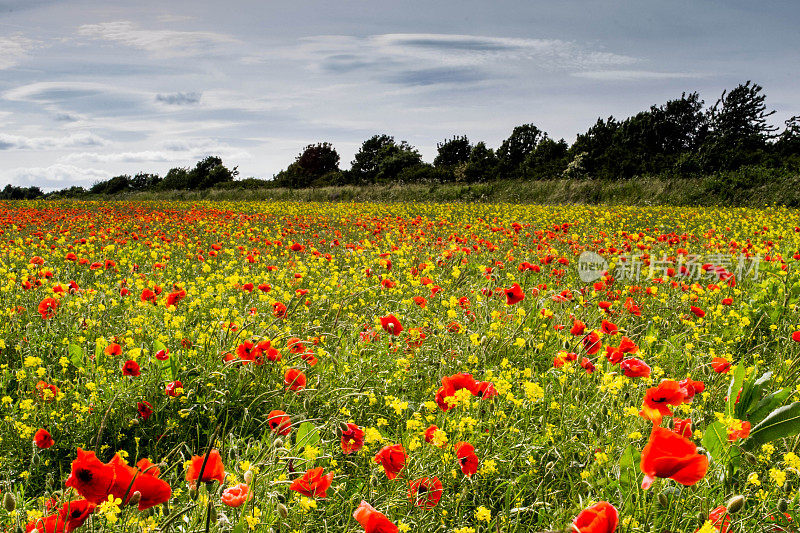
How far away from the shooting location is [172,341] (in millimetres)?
3037

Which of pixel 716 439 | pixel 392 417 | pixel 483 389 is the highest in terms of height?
pixel 483 389

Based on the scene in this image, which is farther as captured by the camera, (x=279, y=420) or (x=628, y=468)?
(x=279, y=420)

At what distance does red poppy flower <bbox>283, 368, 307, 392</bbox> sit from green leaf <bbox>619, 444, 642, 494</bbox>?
1.31m

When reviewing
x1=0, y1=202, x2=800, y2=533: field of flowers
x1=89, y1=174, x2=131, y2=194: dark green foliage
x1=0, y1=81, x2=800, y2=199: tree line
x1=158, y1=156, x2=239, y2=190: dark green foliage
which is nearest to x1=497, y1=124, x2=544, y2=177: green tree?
x1=0, y1=81, x2=800, y2=199: tree line

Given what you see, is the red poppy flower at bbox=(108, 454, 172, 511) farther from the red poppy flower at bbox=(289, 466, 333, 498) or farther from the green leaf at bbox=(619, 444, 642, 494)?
the green leaf at bbox=(619, 444, 642, 494)

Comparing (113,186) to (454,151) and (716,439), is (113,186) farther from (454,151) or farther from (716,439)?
(716,439)

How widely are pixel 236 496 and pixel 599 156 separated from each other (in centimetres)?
2857

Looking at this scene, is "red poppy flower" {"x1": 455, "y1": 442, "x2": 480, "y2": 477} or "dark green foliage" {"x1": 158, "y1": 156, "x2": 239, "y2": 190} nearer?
"red poppy flower" {"x1": 455, "y1": 442, "x2": 480, "y2": 477}

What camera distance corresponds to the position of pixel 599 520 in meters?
0.96

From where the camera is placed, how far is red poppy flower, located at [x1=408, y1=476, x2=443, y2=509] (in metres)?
1.58

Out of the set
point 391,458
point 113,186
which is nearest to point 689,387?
point 391,458

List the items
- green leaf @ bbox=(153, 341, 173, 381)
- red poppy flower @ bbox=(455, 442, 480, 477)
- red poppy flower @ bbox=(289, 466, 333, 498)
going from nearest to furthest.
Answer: red poppy flower @ bbox=(289, 466, 333, 498)
red poppy flower @ bbox=(455, 442, 480, 477)
green leaf @ bbox=(153, 341, 173, 381)

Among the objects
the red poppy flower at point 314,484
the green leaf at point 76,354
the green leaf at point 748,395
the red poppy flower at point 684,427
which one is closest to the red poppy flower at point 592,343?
the green leaf at point 748,395

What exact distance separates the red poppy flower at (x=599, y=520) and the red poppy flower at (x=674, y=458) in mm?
249
